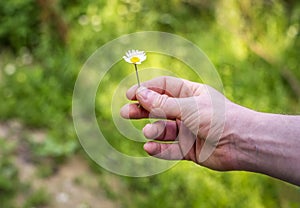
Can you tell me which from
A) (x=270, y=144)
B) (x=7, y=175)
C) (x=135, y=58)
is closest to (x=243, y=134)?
(x=270, y=144)

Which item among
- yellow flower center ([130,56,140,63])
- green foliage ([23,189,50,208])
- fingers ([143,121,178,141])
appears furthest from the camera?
green foliage ([23,189,50,208])

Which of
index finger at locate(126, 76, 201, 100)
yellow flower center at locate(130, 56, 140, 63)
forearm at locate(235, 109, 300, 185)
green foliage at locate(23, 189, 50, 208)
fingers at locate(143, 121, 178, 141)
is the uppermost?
yellow flower center at locate(130, 56, 140, 63)

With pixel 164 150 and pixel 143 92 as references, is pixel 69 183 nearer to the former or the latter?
pixel 164 150

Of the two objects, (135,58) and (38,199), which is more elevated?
(135,58)

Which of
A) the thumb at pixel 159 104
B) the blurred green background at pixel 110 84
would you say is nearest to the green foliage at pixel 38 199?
the blurred green background at pixel 110 84

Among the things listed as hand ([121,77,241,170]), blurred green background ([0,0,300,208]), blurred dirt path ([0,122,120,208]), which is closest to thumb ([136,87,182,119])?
hand ([121,77,241,170])

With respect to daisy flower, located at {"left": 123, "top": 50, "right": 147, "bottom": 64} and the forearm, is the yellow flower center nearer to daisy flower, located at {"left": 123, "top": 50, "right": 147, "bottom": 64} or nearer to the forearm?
daisy flower, located at {"left": 123, "top": 50, "right": 147, "bottom": 64}

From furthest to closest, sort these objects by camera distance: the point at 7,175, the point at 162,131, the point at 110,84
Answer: the point at 110,84 < the point at 7,175 < the point at 162,131
